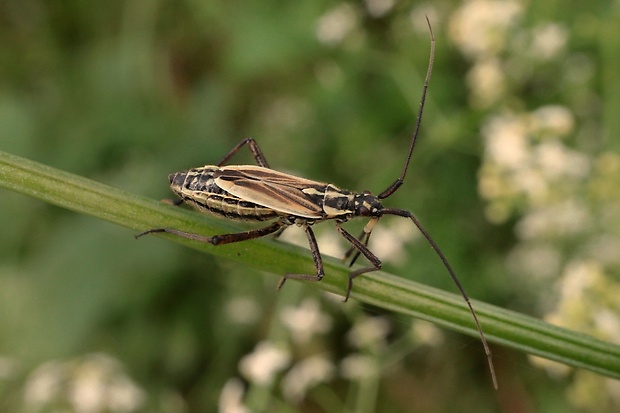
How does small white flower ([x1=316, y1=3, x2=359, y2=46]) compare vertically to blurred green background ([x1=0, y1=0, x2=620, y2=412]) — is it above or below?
above

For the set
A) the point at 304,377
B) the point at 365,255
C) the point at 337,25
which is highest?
the point at 337,25

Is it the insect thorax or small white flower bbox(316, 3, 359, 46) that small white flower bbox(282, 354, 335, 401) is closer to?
the insect thorax

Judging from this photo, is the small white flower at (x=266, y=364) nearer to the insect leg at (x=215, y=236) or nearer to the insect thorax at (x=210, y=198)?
the insect thorax at (x=210, y=198)

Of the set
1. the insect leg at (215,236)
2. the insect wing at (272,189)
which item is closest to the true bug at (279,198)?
the insect wing at (272,189)

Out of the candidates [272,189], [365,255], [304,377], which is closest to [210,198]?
[272,189]

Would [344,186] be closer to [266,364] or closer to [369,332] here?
[369,332]

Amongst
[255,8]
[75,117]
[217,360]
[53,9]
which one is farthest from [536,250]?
[53,9]

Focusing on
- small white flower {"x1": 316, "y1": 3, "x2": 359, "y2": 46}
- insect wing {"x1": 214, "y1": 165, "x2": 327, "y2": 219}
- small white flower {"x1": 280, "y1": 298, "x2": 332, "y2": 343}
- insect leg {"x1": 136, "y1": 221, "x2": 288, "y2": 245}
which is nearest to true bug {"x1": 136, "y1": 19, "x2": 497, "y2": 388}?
insect wing {"x1": 214, "y1": 165, "x2": 327, "y2": 219}
